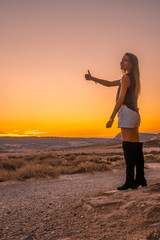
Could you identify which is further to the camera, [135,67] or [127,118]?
[135,67]

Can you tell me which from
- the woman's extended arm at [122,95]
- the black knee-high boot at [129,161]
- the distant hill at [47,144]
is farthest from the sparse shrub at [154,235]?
the distant hill at [47,144]

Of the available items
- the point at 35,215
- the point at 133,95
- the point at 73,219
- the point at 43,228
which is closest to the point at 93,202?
the point at 73,219

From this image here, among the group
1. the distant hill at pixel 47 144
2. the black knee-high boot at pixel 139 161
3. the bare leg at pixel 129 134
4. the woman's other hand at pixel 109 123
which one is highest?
the woman's other hand at pixel 109 123

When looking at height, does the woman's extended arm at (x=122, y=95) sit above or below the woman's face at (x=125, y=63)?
below

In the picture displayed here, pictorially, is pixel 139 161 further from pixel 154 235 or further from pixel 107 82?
pixel 154 235

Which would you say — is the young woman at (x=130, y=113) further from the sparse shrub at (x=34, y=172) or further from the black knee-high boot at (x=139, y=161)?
the sparse shrub at (x=34, y=172)

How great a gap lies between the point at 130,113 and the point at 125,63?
0.86 meters

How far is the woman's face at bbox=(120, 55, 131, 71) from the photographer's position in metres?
4.44

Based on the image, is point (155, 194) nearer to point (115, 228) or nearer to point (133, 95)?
point (115, 228)

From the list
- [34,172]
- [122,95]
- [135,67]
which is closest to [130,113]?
[122,95]

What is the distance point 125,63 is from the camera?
4453mm

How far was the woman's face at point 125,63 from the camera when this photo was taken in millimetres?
4440

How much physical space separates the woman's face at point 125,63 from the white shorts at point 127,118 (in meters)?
0.65

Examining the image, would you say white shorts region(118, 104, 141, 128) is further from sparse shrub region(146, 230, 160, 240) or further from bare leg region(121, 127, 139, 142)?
sparse shrub region(146, 230, 160, 240)
